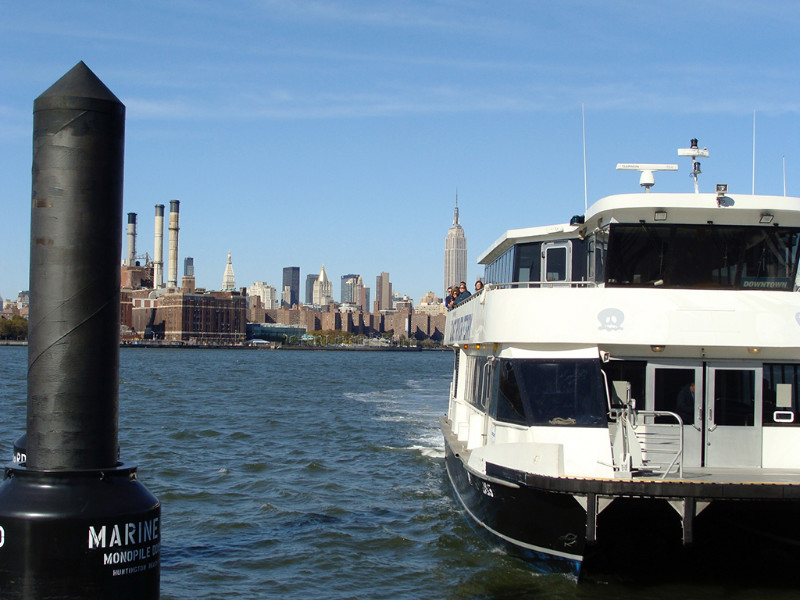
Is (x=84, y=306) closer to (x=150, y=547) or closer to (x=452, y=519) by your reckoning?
(x=150, y=547)

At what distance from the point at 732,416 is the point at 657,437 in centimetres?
106

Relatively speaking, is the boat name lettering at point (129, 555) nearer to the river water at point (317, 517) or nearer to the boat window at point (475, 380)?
the river water at point (317, 517)

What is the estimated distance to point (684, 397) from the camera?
11.9 meters

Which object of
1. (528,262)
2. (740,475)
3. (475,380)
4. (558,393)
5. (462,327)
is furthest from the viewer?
(462,327)

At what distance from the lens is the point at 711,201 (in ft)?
38.1

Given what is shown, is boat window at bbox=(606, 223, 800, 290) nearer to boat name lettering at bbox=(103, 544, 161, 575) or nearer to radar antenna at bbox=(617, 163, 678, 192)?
radar antenna at bbox=(617, 163, 678, 192)

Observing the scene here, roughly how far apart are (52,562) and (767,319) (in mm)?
8783

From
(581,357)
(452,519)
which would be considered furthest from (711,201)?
(452,519)

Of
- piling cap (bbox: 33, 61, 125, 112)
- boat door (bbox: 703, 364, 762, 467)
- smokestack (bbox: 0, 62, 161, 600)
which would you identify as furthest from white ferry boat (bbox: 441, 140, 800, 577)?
piling cap (bbox: 33, 61, 125, 112)

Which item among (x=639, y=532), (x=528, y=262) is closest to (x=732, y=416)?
(x=639, y=532)

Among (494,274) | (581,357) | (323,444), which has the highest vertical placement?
(494,274)

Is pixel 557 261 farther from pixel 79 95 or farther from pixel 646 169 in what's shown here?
pixel 79 95

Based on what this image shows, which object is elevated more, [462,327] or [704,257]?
[704,257]

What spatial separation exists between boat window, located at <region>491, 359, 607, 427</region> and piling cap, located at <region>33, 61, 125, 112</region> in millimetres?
6699
